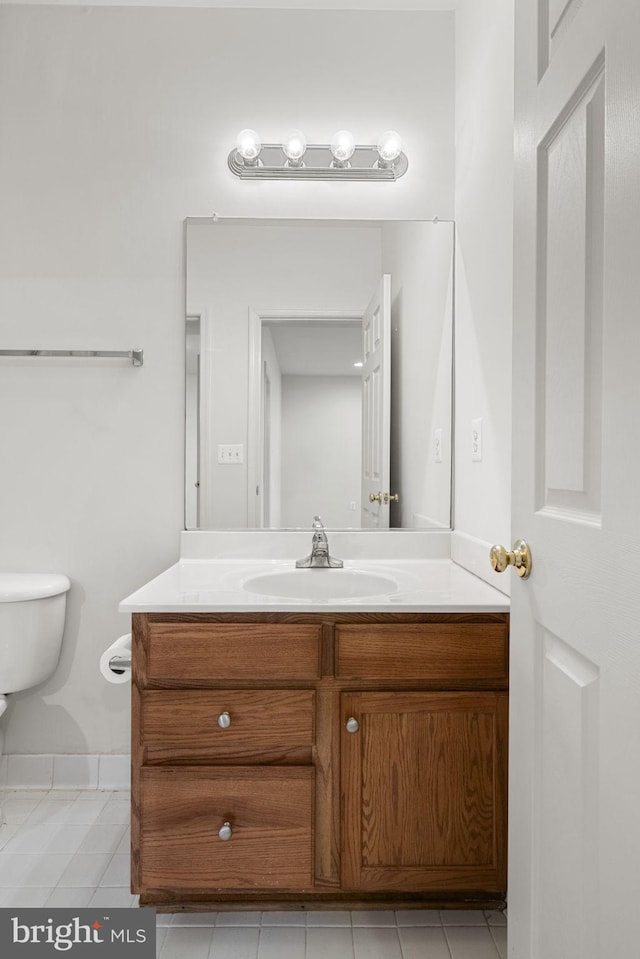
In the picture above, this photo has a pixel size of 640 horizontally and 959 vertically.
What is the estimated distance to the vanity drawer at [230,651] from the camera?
139 cm

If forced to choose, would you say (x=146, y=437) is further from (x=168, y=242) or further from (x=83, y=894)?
(x=83, y=894)

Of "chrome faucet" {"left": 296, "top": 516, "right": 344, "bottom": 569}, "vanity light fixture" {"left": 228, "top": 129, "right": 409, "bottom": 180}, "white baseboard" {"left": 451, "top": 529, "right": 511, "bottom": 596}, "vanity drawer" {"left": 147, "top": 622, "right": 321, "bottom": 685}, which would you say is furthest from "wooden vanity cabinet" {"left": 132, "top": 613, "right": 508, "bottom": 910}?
"vanity light fixture" {"left": 228, "top": 129, "right": 409, "bottom": 180}

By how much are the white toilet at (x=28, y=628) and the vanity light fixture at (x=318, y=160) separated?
55.9 inches

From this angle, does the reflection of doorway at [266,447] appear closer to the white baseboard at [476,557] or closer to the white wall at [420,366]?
the white wall at [420,366]

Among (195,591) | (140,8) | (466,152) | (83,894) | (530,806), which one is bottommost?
(83,894)

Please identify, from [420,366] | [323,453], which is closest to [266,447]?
[323,453]

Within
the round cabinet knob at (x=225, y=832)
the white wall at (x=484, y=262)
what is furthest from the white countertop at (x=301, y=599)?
the round cabinet knob at (x=225, y=832)

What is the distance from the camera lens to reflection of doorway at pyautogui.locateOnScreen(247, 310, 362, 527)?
6.43 ft

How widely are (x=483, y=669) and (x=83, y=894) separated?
3.64 ft

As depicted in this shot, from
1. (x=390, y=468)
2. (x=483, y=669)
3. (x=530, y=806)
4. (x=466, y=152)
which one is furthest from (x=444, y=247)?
(x=530, y=806)

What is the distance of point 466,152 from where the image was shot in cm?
185

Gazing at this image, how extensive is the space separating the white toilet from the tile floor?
0.43 m

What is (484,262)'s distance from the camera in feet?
5.53
